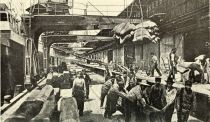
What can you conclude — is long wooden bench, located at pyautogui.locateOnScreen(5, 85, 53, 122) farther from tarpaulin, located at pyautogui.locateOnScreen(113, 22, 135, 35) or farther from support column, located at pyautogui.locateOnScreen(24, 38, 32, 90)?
support column, located at pyautogui.locateOnScreen(24, 38, 32, 90)

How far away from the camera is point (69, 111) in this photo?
7422 mm

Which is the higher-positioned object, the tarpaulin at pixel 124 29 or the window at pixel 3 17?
the window at pixel 3 17

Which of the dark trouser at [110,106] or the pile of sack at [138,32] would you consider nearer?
the dark trouser at [110,106]

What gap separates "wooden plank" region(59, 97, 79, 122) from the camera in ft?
22.2

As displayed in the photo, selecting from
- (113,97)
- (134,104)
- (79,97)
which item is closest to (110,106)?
(113,97)

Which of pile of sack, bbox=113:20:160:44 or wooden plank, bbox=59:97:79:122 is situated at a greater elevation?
pile of sack, bbox=113:20:160:44

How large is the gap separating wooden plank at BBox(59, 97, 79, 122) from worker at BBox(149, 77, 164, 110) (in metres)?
1.77

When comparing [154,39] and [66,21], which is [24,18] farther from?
[154,39]

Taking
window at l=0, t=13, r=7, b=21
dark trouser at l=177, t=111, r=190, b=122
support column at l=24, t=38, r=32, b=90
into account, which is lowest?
dark trouser at l=177, t=111, r=190, b=122

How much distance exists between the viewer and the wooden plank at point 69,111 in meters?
6.77

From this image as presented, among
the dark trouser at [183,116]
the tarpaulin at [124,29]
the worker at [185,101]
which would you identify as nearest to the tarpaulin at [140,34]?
the tarpaulin at [124,29]

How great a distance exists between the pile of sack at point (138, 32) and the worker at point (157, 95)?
532cm

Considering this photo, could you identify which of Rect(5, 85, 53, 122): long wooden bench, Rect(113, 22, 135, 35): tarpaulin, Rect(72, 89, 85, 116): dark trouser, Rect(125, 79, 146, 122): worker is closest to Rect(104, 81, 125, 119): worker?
Rect(125, 79, 146, 122): worker

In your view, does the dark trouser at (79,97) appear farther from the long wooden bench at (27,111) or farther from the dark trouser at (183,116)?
the dark trouser at (183,116)
